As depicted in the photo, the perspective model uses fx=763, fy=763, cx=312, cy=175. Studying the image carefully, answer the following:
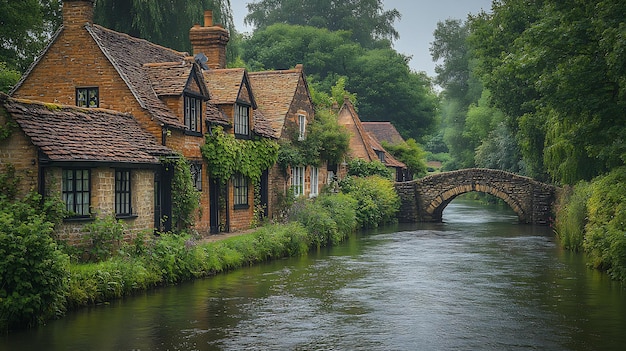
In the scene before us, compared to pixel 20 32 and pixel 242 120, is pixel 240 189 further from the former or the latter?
pixel 20 32

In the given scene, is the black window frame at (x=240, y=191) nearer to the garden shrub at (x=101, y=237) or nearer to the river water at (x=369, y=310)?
the river water at (x=369, y=310)

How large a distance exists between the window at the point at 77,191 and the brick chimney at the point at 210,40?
14.0 meters

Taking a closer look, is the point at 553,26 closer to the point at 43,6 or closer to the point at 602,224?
the point at 602,224

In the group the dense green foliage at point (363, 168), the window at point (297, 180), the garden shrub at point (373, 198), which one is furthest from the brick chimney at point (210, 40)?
the dense green foliage at point (363, 168)

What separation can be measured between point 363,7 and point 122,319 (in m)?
75.0

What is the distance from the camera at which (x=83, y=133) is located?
19969 millimetres

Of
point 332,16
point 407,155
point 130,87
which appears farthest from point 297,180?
point 332,16

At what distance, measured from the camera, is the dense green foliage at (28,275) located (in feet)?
46.5

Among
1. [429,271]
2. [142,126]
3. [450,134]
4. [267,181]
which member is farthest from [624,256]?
[450,134]

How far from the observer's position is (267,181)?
105ft

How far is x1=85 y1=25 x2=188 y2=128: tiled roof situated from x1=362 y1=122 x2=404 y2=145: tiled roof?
3875 cm

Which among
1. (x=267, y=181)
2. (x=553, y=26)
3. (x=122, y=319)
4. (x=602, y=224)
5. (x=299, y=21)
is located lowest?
(x=122, y=319)

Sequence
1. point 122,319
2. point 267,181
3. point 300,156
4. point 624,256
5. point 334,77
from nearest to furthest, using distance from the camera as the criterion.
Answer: point 122,319, point 624,256, point 267,181, point 300,156, point 334,77

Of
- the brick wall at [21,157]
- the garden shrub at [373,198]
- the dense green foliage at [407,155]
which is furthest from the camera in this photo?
the dense green foliage at [407,155]
